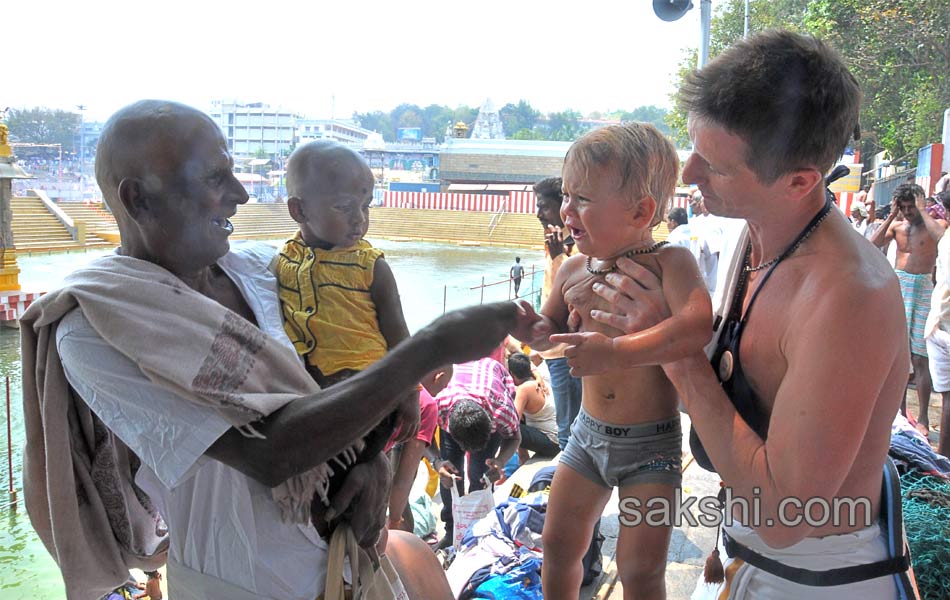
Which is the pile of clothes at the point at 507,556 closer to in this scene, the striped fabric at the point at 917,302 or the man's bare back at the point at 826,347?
the man's bare back at the point at 826,347

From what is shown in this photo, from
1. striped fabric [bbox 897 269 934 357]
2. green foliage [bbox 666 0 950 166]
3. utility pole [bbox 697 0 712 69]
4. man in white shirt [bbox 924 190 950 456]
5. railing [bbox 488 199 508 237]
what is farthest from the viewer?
green foliage [bbox 666 0 950 166]

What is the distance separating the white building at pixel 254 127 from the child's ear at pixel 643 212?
2.93 ft

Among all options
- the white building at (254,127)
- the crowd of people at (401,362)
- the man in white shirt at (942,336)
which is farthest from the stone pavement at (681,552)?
the man in white shirt at (942,336)

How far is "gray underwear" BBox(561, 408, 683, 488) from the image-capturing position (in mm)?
1701

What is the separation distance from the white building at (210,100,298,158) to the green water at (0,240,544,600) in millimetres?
823

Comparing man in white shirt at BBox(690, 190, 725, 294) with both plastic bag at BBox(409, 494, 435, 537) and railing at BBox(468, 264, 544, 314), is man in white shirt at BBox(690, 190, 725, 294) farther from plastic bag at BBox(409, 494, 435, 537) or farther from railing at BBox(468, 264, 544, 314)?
plastic bag at BBox(409, 494, 435, 537)

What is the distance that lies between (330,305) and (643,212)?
2.64ft

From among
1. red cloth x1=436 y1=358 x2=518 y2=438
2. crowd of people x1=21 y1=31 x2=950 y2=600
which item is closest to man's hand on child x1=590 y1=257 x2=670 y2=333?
crowd of people x1=21 y1=31 x2=950 y2=600

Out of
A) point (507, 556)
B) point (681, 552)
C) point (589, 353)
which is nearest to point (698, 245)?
point (681, 552)

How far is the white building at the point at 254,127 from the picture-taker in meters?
1.45

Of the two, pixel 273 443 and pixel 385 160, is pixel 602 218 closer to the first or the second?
pixel 385 160

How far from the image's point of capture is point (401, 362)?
1121 mm

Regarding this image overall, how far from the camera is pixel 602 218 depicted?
1.65 m

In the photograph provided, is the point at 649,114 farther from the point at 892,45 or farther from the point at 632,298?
the point at 892,45
